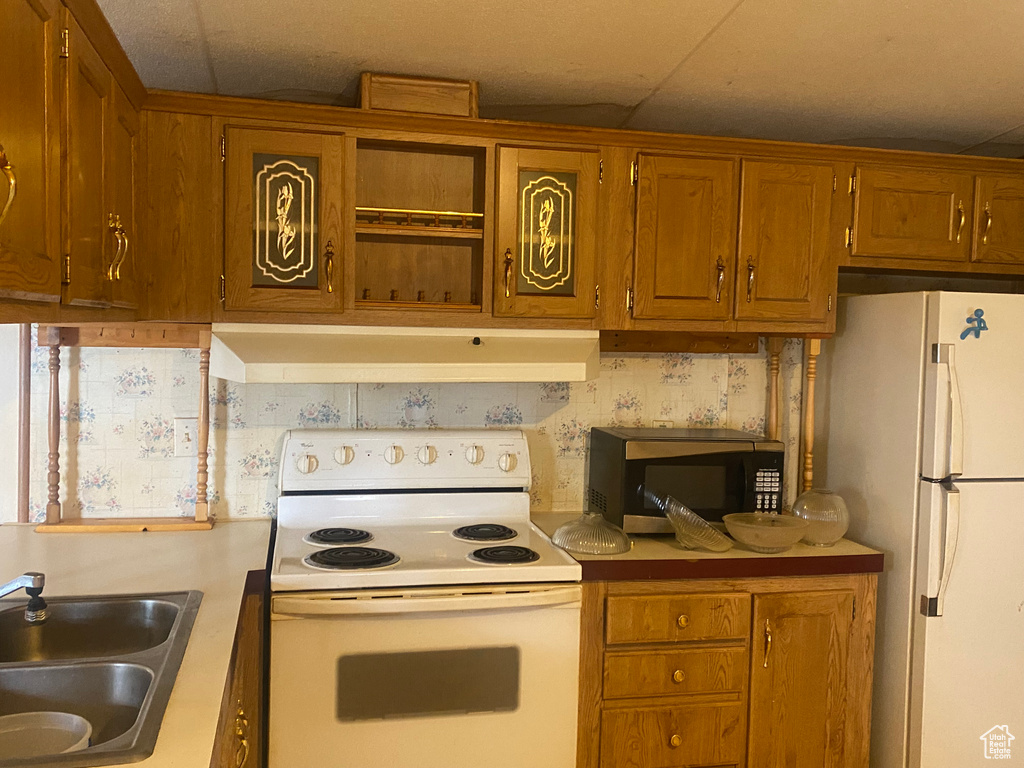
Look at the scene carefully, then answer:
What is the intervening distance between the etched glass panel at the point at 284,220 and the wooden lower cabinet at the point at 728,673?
4.15 feet

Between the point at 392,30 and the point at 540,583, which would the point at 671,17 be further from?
the point at 540,583

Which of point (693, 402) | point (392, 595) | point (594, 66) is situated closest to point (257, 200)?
point (594, 66)

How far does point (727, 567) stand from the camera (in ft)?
7.95

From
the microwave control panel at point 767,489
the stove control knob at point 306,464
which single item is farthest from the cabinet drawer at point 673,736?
the stove control knob at point 306,464

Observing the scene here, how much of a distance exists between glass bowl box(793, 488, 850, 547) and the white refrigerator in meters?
0.16

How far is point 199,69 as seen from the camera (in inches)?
93.0

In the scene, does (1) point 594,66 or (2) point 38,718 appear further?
(1) point 594,66

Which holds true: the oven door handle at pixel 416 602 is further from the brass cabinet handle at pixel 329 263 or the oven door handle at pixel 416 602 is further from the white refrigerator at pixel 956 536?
the white refrigerator at pixel 956 536

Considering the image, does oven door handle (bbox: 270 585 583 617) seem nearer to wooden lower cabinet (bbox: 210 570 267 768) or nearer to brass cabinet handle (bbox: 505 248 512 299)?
wooden lower cabinet (bbox: 210 570 267 768)

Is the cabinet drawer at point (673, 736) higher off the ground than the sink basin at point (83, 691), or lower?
lower

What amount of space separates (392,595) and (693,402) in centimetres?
143

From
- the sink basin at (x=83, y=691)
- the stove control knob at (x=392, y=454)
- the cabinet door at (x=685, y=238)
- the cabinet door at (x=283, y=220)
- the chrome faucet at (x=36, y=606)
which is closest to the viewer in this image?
the sink basin at (x=83, y=691)

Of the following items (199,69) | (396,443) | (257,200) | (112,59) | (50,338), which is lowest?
(396,443)

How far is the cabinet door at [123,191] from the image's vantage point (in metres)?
1.85
